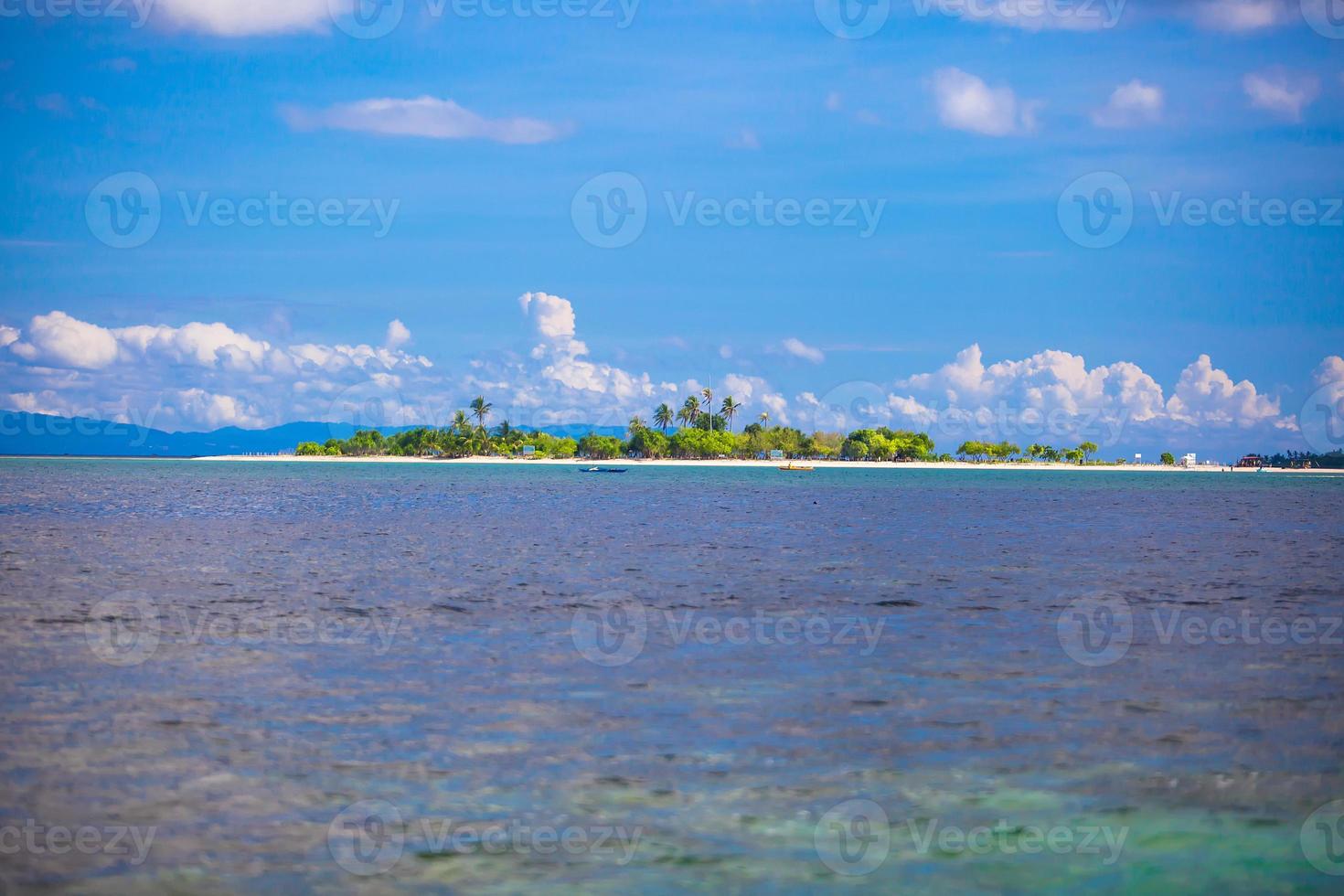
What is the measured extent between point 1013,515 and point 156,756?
86.7 meters

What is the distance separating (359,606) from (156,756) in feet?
58.3

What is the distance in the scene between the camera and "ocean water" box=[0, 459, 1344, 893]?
14.5 metres

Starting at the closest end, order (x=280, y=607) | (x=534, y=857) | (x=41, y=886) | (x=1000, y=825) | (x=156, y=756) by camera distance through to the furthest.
A: (x=41, y=886), (x=534, y=857), (x=1000, y=825), (x=156, y=756), (x=280, y=607)

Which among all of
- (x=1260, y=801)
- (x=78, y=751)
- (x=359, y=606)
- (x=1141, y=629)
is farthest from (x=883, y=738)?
(x=359, y=606)

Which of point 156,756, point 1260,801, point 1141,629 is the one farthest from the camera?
point 1141,629

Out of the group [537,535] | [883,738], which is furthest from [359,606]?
[537,535]

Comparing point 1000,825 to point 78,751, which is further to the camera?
point 78,751

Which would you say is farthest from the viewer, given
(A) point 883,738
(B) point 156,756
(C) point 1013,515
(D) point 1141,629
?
(C) point 1013,515

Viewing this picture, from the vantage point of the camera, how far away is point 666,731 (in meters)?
20.4

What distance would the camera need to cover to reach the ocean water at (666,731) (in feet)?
47.5

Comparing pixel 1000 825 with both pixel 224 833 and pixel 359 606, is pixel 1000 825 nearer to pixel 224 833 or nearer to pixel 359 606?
pixel 224 833

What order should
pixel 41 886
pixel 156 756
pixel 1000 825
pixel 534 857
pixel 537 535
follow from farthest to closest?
1. pixel 537 535
2. pixel 156 756
3. pixel 1000 825
4. pixel 534 857
5. pixel 41 886

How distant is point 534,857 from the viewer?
14.5 metres

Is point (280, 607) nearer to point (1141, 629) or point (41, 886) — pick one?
point (41, 886)
